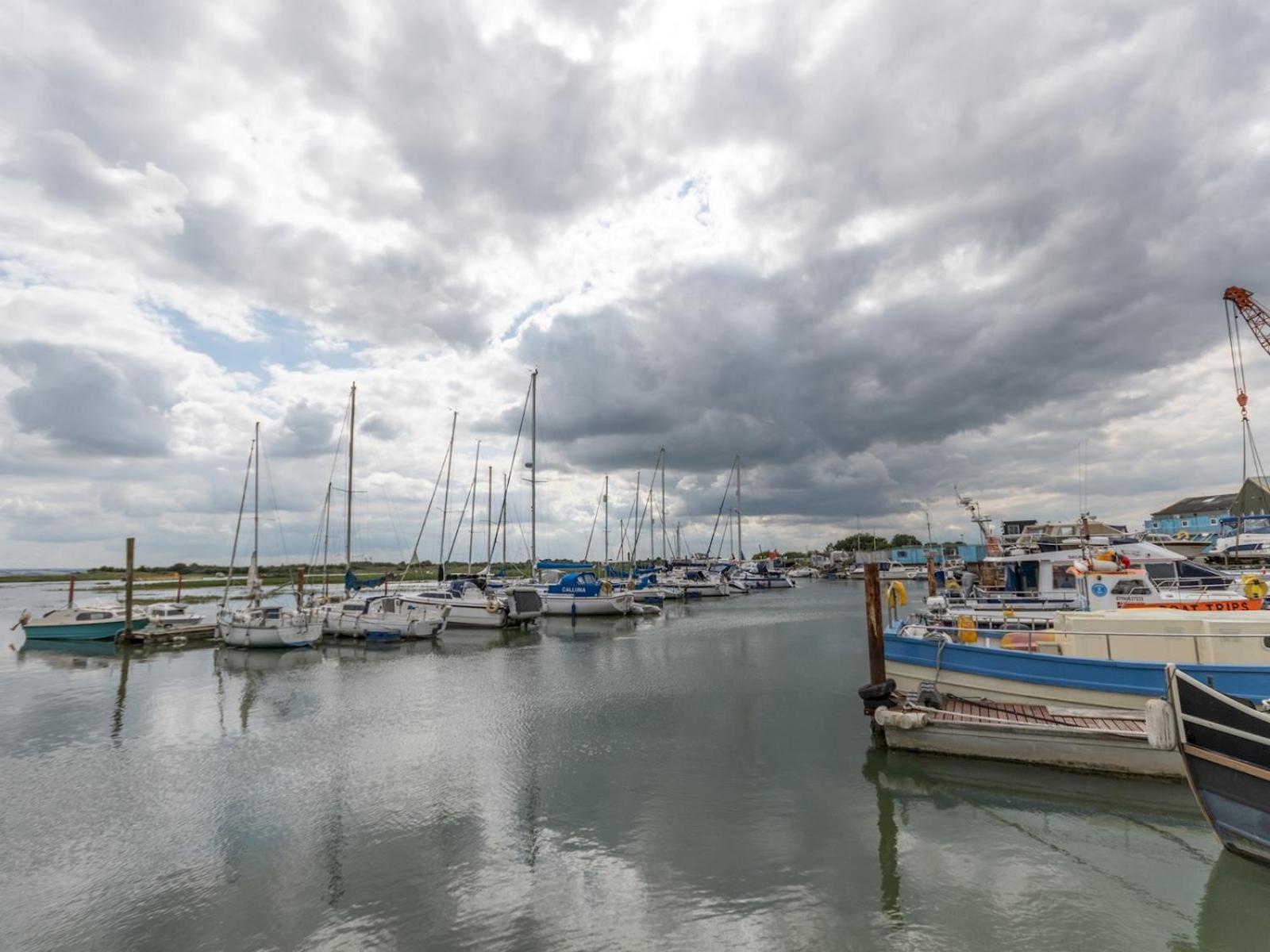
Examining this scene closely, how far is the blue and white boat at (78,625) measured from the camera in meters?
43.2

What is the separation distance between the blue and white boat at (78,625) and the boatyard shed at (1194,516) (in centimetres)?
11804

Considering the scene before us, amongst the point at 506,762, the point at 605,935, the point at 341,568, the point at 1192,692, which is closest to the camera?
the point at 605,935

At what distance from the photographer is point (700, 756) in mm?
17297

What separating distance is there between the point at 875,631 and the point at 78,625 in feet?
169

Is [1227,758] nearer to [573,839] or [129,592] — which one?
[573,839]

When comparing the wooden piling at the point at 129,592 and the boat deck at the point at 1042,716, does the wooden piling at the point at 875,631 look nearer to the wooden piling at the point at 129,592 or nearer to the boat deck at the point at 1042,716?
the boat deck at the point at 1042,716

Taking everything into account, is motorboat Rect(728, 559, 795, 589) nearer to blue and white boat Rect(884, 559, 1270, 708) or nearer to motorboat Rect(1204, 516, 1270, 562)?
motorboat Rect(1204, 516, 1270, 562)

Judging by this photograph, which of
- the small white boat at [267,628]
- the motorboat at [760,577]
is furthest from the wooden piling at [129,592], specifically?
the motorboat at [760,577]

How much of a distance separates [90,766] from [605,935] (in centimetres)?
1662

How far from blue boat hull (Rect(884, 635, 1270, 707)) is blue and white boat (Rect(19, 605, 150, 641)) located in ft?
161

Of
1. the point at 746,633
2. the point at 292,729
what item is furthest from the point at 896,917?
the point at 746,633

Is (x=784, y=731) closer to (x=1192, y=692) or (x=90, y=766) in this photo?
(x=1192, y=692)

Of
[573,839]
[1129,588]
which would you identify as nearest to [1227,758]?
[573,839]

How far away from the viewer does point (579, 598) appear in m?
57.1
